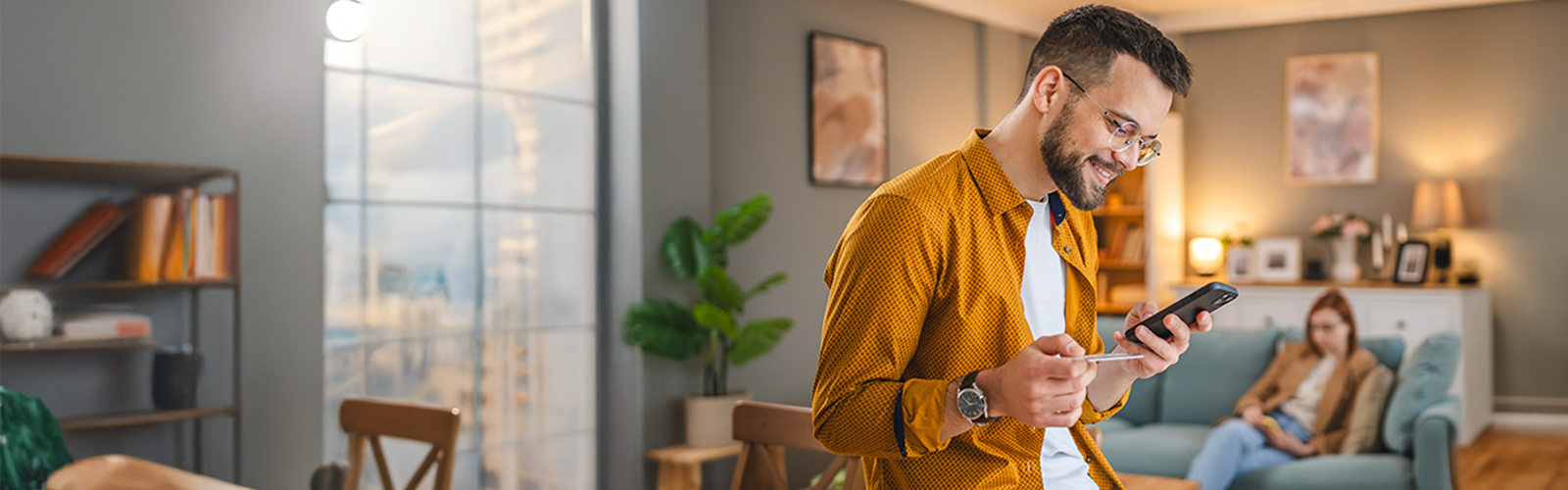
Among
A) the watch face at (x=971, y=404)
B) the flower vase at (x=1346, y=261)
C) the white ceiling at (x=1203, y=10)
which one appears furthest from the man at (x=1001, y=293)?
the flower vase at (x=1346, y=261)

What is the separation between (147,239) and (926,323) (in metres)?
2.40

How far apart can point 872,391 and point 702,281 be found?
2.82 m

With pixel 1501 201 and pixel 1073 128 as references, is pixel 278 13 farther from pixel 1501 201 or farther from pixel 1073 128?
pixel 1501 201

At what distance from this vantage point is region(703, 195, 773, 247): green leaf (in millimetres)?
3971

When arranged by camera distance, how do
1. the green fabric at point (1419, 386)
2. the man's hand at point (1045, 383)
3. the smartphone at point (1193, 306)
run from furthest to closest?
the green fabric at point (1419, 386) < the smartphone at point (1193, 306) < the man's hand at point (1045, 383)

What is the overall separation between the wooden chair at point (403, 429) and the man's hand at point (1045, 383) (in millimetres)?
1595

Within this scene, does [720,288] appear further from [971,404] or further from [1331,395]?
[971,404]

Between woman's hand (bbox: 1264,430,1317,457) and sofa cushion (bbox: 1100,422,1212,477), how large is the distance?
311 mm

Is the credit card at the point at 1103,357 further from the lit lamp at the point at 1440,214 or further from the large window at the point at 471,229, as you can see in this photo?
the lit lamp at the point at 1440,214

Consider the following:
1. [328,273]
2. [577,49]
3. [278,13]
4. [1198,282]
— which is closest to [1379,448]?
[1198,282]

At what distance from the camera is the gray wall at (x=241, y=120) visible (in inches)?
104

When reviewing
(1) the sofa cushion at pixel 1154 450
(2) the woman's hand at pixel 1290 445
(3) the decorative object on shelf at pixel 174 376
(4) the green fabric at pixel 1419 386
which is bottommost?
(1) the sofa cushion at pixel 1154 450

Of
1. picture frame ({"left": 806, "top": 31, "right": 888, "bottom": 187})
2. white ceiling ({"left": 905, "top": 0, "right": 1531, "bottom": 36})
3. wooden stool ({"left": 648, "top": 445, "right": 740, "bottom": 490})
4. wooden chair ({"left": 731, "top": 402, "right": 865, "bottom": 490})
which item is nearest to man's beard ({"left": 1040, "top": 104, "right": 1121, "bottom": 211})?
wooden chair ({"left": 731, "top": 402, "right": 865, "bottom": 490})

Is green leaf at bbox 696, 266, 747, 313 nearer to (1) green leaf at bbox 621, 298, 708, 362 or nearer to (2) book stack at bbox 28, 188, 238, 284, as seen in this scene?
(1) green leaf at bbox 621, 298, 708, 362
